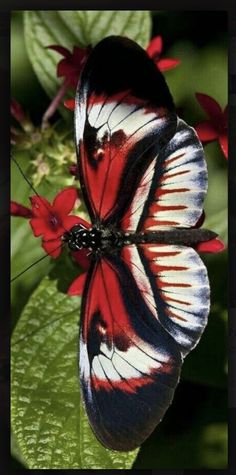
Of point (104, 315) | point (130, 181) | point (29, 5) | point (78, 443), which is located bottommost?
point (78, 443)

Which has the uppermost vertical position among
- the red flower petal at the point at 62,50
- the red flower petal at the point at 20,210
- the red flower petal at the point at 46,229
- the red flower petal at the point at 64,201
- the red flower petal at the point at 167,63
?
the red flower petal at the point at 62,50

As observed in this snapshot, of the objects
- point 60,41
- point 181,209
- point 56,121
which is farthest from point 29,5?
point 181,209

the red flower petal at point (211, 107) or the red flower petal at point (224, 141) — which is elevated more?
the red flower petal at point (211, 107)

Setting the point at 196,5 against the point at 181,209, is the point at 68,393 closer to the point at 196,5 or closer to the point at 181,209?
the point at 181,209

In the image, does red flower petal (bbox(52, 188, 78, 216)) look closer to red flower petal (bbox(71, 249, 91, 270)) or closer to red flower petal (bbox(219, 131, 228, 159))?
red flower petal (bbox(71, 249, 91, 270))

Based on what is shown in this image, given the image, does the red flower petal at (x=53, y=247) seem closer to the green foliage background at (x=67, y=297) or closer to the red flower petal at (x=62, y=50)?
the green foliage background at (x=67, y=297)

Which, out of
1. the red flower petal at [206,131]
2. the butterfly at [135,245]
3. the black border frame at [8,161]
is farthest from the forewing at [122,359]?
the red flower petal at [206,131]
